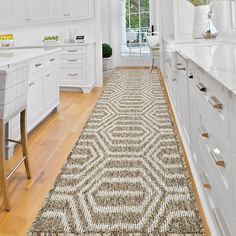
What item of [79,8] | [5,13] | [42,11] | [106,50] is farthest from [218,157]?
[106,50]

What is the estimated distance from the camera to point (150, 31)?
27.6 ft

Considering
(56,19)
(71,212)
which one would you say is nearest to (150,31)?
(56,19)

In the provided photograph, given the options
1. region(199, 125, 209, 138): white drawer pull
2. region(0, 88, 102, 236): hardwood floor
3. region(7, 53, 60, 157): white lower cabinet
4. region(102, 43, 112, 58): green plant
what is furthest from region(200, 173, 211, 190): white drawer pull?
region(102, 43, 112, 58): green plant

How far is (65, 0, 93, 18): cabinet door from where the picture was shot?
5.31 m

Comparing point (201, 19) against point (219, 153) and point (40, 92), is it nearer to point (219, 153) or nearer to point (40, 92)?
point (40, 92)

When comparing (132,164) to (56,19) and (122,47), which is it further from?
(122,47)

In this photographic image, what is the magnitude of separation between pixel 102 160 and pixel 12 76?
1010mm

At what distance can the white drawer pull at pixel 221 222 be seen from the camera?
3.70 ft

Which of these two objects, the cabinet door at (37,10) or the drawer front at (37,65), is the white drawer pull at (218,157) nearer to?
the drawer front at (37,65)

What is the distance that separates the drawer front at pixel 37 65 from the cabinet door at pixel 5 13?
3.19m

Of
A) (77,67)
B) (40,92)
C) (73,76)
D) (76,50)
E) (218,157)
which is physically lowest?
(218,157)

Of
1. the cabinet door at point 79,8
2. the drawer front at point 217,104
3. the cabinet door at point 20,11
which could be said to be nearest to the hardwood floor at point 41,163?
the drawer front at point 217,104

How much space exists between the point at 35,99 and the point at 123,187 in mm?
1562

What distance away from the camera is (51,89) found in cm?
354
